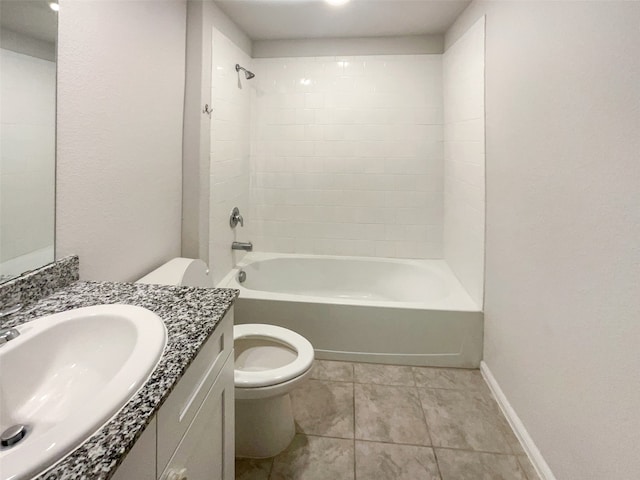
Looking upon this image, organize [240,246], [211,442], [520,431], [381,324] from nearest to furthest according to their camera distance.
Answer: [211,442]
[520,431]
[381,324]
[240,246]

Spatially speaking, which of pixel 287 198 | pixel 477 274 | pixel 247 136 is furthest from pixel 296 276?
pixel 477 274

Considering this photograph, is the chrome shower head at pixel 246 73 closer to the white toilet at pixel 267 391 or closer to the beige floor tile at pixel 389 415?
the white toilet at pixel 267 391

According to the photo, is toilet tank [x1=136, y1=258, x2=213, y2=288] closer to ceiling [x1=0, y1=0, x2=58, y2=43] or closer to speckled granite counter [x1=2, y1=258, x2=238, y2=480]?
speckled granite counter [x1=2, y1=258, x2=238, y2=480]

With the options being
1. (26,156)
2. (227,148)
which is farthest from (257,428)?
(227,148)

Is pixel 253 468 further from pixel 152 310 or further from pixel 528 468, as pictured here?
pixel 528 468

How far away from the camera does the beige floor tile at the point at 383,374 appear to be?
214 centimetres

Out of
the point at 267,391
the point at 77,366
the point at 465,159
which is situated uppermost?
the point at 465,159

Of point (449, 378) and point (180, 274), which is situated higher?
point (180, 274)

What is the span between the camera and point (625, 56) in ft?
3.37

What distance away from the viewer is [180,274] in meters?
1.73

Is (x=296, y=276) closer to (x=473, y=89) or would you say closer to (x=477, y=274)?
(x=477, y=274)

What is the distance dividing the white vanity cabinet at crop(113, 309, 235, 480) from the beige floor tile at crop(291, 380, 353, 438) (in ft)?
2.11

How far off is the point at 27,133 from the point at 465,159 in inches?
90.8

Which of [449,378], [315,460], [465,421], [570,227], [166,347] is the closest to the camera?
[166,347]
